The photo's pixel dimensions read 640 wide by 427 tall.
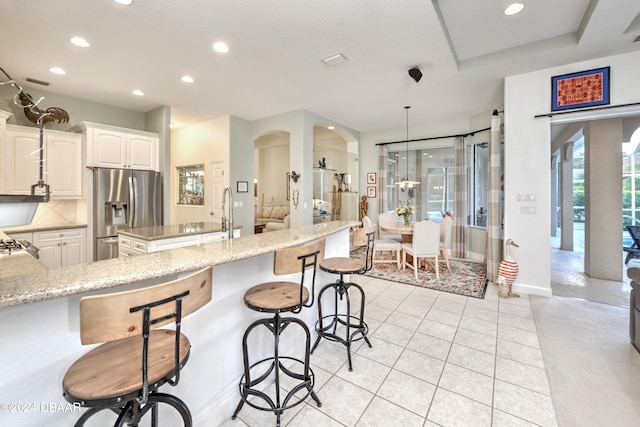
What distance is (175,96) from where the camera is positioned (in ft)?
14.2

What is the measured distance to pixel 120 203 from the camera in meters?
4.18

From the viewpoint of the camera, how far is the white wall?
3.36 meters

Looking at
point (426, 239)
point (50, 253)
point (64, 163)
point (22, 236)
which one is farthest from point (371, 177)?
point (22, 236)

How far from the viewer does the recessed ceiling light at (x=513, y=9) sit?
244 cm

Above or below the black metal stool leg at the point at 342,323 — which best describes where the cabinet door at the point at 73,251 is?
above

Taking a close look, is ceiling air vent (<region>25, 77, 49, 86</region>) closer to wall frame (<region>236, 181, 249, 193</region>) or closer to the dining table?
wall frame (<region>236, 181, 249, 193</region>)

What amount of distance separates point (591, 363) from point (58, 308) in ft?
11.0

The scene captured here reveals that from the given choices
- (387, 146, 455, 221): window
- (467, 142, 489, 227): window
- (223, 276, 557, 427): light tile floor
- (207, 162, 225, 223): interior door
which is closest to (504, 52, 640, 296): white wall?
(223, 276, 557, 427): light tile floor

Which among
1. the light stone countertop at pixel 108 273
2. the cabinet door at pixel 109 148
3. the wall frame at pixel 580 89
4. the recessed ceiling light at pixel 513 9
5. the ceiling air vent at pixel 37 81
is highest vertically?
the recessed ceiling light at pixel 513 9

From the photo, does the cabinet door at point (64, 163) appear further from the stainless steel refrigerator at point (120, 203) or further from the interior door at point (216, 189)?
the interior door at point (216, 189)

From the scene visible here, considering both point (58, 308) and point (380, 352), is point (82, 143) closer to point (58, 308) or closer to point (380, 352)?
point (58, 308)

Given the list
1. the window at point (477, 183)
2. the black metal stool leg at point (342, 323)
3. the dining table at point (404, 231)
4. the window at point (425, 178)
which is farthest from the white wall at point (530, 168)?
the window at point (425, 178)

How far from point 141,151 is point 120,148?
0.31 meters

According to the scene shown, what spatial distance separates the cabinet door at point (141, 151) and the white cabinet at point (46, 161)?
644 millimetres
